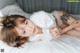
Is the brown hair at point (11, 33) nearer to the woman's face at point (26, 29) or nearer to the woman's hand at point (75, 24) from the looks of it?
the woman's face at point (26, 29)

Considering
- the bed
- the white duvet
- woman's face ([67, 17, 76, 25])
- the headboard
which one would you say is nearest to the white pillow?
the bed

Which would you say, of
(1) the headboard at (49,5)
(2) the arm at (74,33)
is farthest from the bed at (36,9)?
(2) the arm at (74,33)

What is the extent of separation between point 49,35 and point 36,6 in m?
0.48

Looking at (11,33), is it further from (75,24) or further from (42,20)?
(75,24)

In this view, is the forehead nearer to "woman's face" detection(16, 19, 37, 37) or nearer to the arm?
"woman's face" detection(16, 19, 37, 37)

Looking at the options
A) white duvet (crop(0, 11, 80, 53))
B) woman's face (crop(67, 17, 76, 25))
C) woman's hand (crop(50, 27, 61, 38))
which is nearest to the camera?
white duvet (crop(0, 11, 80, 53))

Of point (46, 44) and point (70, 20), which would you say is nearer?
point (46, 44)

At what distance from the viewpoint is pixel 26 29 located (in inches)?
53.1

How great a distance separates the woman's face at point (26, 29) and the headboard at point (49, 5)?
46 cm

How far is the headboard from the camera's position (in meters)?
1.79

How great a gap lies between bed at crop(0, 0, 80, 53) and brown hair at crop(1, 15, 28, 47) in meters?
0.04

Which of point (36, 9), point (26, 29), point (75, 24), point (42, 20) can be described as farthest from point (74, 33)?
point (36, 9)

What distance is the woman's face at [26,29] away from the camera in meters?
1.34

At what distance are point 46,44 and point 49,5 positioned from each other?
0.56 metres
